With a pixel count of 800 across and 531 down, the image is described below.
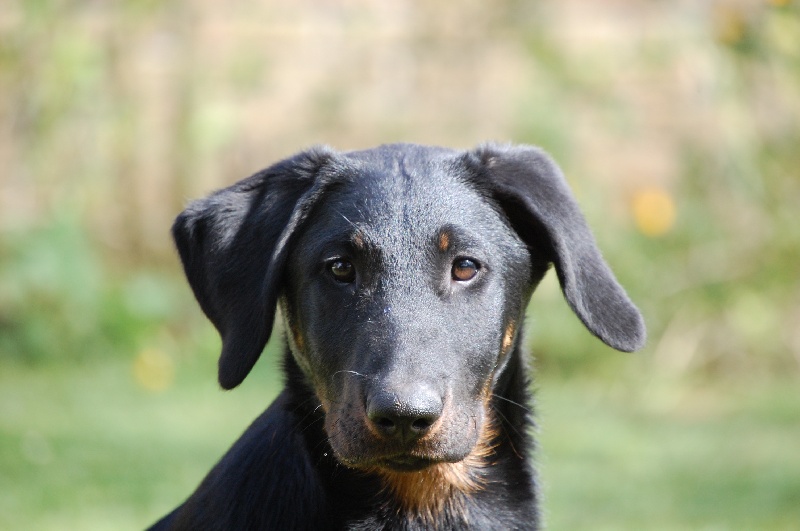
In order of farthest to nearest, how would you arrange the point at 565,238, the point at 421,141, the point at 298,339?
the point at 421,141 < the point at 298,339 < the point at 565,238

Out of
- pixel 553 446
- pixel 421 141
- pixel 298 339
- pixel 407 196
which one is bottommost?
pixel 553 446

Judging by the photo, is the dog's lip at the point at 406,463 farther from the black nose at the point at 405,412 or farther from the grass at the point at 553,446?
the grass at the point at 553,446

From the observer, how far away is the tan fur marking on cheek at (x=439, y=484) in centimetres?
346

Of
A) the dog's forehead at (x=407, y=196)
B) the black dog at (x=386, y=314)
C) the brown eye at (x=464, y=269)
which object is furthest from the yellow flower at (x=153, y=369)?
the brown eye at (x=464, y=269)

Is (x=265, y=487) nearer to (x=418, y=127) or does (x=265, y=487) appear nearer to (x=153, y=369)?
(x=153, y=369)

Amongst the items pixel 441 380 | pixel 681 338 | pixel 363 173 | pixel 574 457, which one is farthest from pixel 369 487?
pixel 681 338

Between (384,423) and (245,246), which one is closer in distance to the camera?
(384,423)

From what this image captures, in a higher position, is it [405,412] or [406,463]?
[405,412]

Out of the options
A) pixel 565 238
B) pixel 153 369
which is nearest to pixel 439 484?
pixel 565 238

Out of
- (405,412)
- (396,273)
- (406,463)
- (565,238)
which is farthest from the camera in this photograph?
(565,238)

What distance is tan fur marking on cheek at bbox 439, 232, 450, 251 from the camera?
11.2ft

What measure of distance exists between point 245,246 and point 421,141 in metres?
5.45

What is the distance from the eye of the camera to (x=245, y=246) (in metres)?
3.58

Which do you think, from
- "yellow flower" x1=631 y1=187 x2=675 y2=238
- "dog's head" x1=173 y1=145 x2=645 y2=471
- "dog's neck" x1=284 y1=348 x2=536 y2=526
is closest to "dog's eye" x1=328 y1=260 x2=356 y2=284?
"dog's head" x1=173 y1=145 x2=645 y2=471
